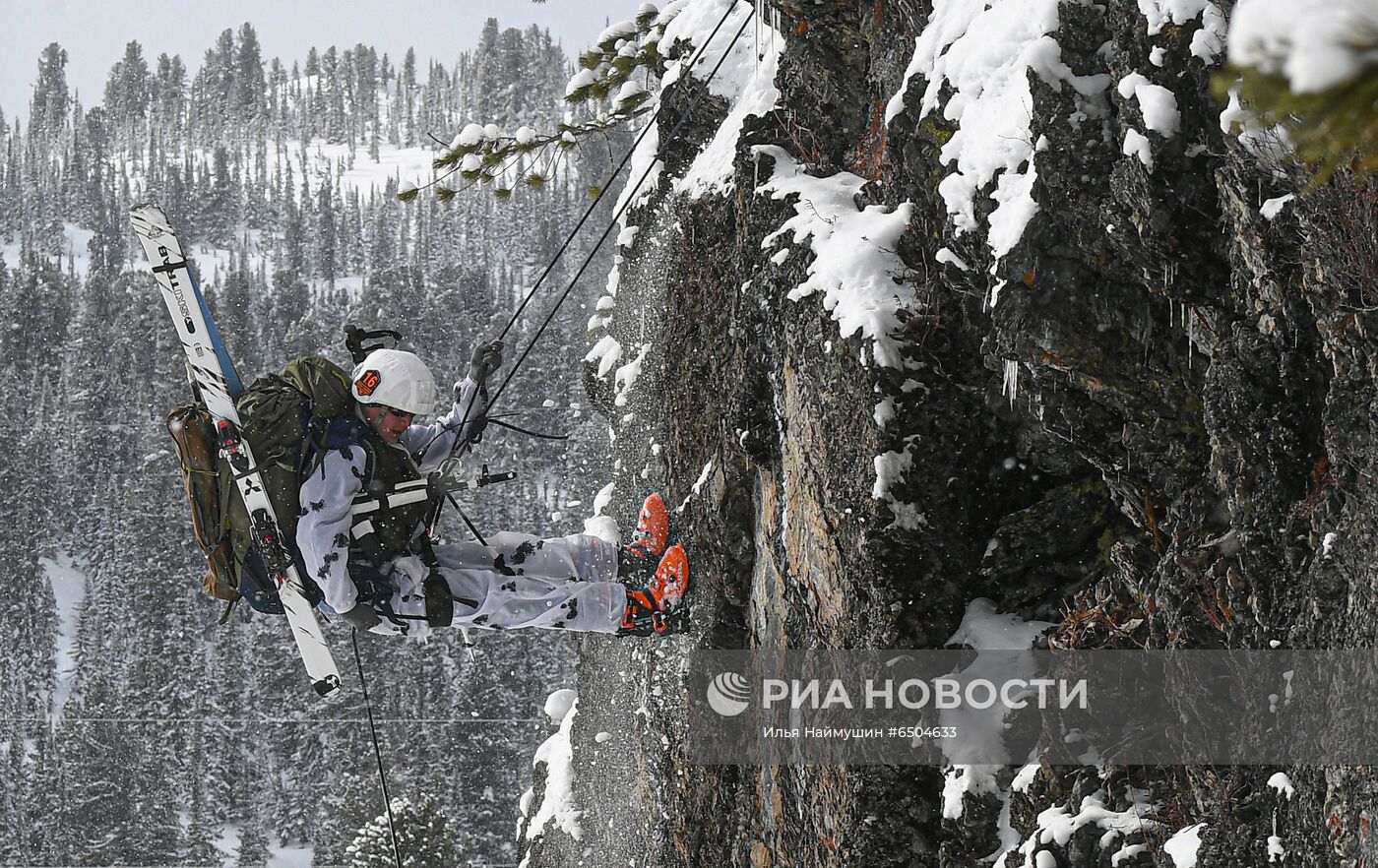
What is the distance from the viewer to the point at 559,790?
11.5 m

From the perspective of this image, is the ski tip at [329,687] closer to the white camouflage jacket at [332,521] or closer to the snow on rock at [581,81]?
the white camouflage jacket at [332,521]

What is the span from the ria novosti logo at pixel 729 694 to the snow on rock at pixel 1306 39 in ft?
18.6

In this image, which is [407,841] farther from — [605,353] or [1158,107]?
[1158,107]

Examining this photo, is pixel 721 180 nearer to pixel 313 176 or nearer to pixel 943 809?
pixel 943 809

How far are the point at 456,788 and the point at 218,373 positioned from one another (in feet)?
170

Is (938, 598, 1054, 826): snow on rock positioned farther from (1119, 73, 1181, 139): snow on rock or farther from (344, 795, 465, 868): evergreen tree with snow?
(344, 795, 465, 868): evergreen tree with snow

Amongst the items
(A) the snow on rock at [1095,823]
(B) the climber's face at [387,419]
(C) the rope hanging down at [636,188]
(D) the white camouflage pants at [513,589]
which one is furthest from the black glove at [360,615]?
(A) the snow on rock at [1095,823]

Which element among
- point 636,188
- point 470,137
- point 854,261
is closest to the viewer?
point 854,261

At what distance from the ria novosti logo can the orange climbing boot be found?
0.54 metres

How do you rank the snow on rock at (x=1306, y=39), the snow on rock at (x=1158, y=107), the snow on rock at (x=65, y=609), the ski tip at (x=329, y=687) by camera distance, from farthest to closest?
the snow on rock at (x=65, y=609) < the ski tip at (x=329, y=687) < the snow on rock at (x=1158, y=107) < the snow on rock at (x=1306, y=39)

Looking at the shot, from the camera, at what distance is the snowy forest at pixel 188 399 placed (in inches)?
2232

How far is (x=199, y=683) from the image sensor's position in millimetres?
66812

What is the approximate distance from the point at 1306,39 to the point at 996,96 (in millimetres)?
3258

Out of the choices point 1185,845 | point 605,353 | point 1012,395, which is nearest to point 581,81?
point 605,353
